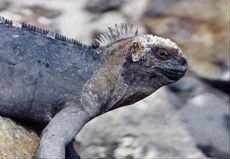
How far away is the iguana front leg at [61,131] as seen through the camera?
4.79 metres

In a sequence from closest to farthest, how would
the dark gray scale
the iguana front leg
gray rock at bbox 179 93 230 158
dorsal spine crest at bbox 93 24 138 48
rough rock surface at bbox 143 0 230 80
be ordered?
the iguana front leg
the dark gray scale
dorsal spine crest at bbox 93 24 138 48
gray rock at bbox 179 93 230 158
rough rock surface at bbox 143 0 230 80

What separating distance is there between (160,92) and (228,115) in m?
1.15

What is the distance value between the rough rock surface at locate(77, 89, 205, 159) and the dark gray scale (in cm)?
247

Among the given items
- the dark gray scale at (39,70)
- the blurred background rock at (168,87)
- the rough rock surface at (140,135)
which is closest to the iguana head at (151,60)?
the dark gray scale at (39,70)

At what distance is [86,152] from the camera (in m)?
7.79

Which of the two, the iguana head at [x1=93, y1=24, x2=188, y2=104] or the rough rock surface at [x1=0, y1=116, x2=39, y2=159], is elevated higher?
the iguana head at [x1=93, y1=24, x2=188, y2=104]

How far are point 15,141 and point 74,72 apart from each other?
0.66m

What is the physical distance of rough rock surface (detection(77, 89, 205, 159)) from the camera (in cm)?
806

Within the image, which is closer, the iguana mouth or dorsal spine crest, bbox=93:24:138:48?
the iguana mouth

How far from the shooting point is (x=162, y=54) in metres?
5.17

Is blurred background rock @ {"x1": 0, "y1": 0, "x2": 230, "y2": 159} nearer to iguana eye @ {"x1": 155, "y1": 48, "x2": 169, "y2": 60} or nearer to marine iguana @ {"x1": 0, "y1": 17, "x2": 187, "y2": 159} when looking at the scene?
marine iguana @ {"x1": 0, "y1": 17, "x2": 187, "y2": 159}

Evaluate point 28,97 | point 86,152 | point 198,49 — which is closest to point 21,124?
point 28,97

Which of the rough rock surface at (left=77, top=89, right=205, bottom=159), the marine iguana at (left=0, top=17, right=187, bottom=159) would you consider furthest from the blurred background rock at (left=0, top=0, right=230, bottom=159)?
the marine iguana at (left=0, top=17, right=187, bottom=159)

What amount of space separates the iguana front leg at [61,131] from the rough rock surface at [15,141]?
0.16 m
